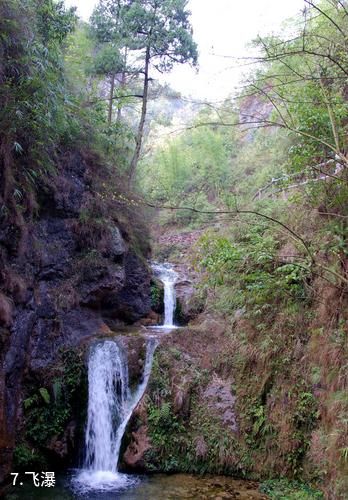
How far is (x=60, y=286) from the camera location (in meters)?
8.77

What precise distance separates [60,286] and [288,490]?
564 centimetres

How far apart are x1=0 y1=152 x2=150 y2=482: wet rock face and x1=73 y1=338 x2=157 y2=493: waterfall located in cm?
52

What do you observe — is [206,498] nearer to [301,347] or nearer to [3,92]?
[301,347]

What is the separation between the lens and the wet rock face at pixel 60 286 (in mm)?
6691

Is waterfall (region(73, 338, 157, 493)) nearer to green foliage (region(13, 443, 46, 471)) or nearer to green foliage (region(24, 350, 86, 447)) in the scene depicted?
green foliage (region(24, 350, 86, 447))

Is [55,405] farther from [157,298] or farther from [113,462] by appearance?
[157,298]

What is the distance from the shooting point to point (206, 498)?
581 centimetres

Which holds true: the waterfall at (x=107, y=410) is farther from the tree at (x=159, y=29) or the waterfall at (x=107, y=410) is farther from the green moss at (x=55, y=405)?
the tree at (x=159, y=29)

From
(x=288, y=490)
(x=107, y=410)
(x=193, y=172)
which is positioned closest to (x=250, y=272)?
(x=288, y=490)

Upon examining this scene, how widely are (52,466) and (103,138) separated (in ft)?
24.9

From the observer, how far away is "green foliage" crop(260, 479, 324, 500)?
544cm

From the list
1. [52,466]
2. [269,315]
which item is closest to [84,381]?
[52,466]

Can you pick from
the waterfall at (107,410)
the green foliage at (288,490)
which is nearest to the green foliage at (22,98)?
the waterfall at (107,410)

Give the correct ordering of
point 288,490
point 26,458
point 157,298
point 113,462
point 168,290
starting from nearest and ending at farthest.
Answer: point 288,490
point 26,458
point 113,462
point 157,298
point 168,290
